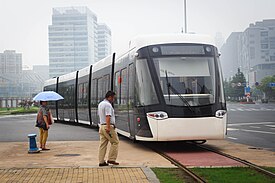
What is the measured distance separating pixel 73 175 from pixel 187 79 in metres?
5.66

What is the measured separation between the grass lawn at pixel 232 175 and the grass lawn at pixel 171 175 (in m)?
0.34

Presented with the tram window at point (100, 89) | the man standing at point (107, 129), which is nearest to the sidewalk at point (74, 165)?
the man standing at point (107, 129)

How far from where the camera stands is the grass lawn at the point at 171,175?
375 inches

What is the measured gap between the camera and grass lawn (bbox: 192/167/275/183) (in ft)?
30.7

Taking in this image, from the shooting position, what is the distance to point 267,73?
536 feet

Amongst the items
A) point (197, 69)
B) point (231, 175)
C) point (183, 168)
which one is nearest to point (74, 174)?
point (183, 168)

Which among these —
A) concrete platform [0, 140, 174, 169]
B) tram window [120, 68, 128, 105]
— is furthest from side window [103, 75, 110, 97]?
concrete platform [0, 140, 174, 169]

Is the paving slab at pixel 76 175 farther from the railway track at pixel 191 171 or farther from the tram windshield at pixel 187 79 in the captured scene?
the tram windshield at pixel 187 79

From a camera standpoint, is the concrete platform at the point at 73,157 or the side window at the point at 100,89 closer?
the concrete platform at the point at 73,157

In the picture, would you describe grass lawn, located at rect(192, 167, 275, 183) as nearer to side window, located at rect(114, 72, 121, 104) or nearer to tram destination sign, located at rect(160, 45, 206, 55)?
tram destination sign, located at rect(160, 45, 206, 55)

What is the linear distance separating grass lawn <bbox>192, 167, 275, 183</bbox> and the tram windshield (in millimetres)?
3925

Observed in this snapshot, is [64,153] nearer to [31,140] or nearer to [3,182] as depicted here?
[31,140]

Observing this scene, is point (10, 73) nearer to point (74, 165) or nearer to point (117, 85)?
point (117, 85)

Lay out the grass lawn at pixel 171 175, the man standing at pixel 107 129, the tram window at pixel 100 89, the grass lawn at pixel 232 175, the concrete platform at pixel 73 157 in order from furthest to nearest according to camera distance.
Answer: the tram window at pixel 100 89, the concrete platform at pixel 73 157, the man standing at pixel 107 129, the grass lawn at pixel 171 175, the grass lawn at pixel 232 175
